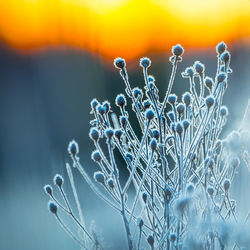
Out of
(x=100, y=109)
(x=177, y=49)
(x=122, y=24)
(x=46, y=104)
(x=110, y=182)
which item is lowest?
(x=110, y=182)

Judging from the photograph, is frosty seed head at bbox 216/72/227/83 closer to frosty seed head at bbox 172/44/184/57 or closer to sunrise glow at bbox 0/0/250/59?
frosty seed head at bbox 172/44/184/57

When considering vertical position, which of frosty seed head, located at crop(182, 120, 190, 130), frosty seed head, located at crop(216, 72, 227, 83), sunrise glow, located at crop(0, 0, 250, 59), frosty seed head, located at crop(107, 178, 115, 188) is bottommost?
frosty seed head, located at crop(107, 178, 115, 188)

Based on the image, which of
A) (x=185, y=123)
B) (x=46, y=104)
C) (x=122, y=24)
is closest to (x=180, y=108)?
(x=185, y=123)

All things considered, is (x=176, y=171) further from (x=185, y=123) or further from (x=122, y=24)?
(x=122, y=24)

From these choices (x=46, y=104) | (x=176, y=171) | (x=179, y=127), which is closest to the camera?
(x=179, y=127)

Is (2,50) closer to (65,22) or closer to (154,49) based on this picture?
(65,22)

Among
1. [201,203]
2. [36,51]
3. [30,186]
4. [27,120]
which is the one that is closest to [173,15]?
[36,51]

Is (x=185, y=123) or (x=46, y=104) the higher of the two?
(x=46, y=104)

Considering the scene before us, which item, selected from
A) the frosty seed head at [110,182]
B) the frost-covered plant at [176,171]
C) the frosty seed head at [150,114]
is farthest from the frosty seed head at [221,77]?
the frosty seed head at [110,182]

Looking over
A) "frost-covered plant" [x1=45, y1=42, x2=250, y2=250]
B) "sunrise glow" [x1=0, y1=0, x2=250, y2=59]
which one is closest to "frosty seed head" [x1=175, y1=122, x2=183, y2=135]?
"frost-covered plant" [x1=45, y1=42, x2=250, y2=250]

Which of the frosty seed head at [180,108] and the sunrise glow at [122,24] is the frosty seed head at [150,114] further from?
the sunrise glow at [122,24]
